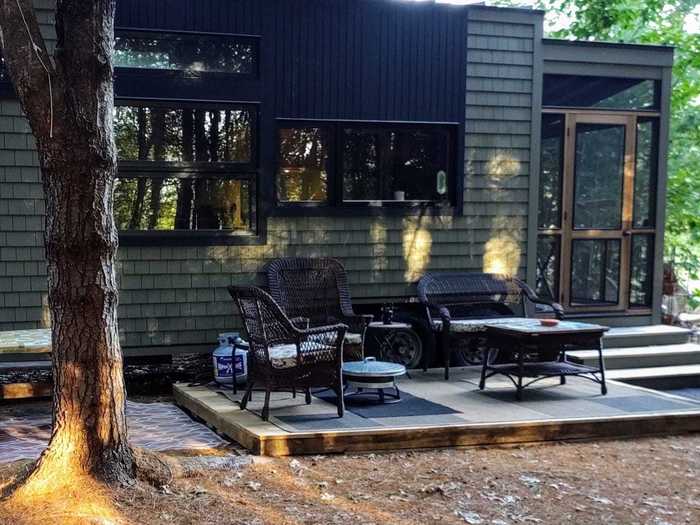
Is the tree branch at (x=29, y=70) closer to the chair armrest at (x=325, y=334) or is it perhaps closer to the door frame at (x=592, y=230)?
the chair armrest at (x=325, y=334)

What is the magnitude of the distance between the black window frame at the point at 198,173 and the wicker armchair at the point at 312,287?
406 mm

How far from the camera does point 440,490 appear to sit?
14.5 feet

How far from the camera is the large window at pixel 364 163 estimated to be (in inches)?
311

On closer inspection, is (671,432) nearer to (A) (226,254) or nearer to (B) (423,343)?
(B) (423,343)

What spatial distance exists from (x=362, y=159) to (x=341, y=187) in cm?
37

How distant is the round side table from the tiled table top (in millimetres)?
2975

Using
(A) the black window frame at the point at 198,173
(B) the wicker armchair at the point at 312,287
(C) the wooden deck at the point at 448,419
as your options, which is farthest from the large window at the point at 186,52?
(C) the wooden deck at the point at 448,419

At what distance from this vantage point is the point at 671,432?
596 centimetres

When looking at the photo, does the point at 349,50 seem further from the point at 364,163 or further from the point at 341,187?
the point at 341,187

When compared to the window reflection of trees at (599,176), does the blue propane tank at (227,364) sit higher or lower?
lower

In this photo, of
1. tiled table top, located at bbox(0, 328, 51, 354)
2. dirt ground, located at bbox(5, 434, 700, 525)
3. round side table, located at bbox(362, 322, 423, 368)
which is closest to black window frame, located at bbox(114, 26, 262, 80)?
tiled table top, located at bbox(0, 328, 51, 354)

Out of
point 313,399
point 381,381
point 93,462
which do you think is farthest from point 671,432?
point 93,462

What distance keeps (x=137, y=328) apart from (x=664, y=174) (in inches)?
232

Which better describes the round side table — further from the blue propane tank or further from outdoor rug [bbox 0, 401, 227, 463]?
outdoor rug [bbox 0, 401, 227, 463]
